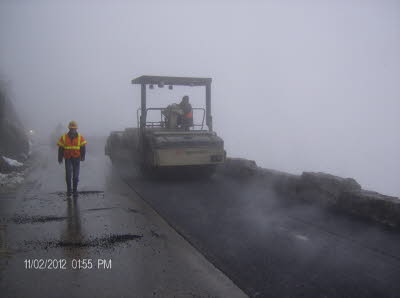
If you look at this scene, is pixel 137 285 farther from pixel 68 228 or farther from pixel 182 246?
pixel 68 228

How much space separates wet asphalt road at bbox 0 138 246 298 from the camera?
3.55m

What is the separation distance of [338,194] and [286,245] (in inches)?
91.7

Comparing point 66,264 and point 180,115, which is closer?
point 66,264

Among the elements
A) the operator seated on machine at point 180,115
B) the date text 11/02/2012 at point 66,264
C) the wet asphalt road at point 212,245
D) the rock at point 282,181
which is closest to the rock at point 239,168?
the rock at point 282,181

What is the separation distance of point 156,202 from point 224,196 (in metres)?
1.51

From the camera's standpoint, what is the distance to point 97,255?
4.44 meters

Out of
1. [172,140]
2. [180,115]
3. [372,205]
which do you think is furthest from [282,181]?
[180,115]

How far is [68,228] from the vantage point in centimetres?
564

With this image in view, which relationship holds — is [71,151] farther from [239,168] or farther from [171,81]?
[239,168]

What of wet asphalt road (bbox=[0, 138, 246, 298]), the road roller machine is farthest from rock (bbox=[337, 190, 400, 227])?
the road roller machine

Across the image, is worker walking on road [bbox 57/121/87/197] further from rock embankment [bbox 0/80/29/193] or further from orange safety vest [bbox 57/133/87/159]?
rock embankment [bbox 0/80/29/193]

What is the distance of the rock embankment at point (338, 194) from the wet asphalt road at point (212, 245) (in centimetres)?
27

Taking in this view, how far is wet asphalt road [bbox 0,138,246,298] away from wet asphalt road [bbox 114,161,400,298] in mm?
318

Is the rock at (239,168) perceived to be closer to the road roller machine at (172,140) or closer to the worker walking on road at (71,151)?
the road roller machine at (172,140)
